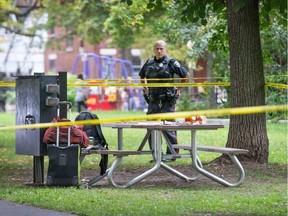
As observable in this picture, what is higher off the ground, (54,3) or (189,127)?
(54,3)

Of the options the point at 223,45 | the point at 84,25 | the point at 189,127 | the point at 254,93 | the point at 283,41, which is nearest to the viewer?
the point at 189,127

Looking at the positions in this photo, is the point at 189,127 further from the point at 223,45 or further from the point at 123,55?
the point at 123,55

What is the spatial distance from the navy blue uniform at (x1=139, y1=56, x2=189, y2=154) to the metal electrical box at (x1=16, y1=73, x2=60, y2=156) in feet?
11.1

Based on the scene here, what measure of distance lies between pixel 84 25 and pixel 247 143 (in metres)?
28.0

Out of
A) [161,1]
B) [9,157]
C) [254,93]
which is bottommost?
[9,157]

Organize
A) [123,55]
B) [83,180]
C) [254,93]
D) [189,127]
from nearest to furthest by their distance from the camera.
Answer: [189,127] → [83,180] → [254,93] → [123,55]

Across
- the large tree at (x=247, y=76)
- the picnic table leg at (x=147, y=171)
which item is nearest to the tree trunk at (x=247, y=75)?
the large tree at (x=247, y=76)

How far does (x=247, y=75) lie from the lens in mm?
12625

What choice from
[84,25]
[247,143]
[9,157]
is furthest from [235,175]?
[84,25]

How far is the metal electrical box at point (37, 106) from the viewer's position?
35.8 feet

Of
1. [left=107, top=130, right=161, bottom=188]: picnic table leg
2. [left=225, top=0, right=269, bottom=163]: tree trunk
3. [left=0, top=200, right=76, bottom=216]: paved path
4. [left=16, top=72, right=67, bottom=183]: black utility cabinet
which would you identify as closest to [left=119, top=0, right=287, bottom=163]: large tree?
[left=225, top=0, right=269, bottom=163]: tree trunk

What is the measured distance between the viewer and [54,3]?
4022 centimetres

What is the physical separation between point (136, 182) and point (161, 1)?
4.03 meters

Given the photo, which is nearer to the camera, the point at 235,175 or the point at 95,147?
the point at 95,147
